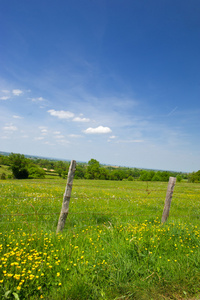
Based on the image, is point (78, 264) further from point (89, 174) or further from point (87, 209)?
point (89, 174)

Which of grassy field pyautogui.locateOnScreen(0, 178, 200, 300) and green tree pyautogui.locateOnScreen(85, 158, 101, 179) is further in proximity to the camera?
green tree pyautogui.locateOnScreen(85, 158, 101, 179)

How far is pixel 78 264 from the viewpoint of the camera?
3.61 metres

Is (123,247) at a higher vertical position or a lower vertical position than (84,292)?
higher

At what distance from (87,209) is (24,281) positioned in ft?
16.2

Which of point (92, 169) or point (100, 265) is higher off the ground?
point (100, 265)

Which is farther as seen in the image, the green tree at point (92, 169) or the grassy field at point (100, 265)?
the green tree at point (92, 169)

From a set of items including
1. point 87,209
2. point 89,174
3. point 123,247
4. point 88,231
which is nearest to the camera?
point 123,247

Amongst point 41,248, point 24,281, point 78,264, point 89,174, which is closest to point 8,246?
point 41,248

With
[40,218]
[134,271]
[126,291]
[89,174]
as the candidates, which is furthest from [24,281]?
[89,174]

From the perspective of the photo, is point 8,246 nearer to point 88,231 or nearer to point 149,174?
point 88,231

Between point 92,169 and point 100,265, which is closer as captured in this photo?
point 100,265

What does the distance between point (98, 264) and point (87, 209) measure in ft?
14.1

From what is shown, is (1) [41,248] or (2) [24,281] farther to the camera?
(1) [41,248]

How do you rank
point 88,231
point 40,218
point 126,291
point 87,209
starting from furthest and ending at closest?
point 87,209 < point 40,218 < point 88,231 < point 126,291
